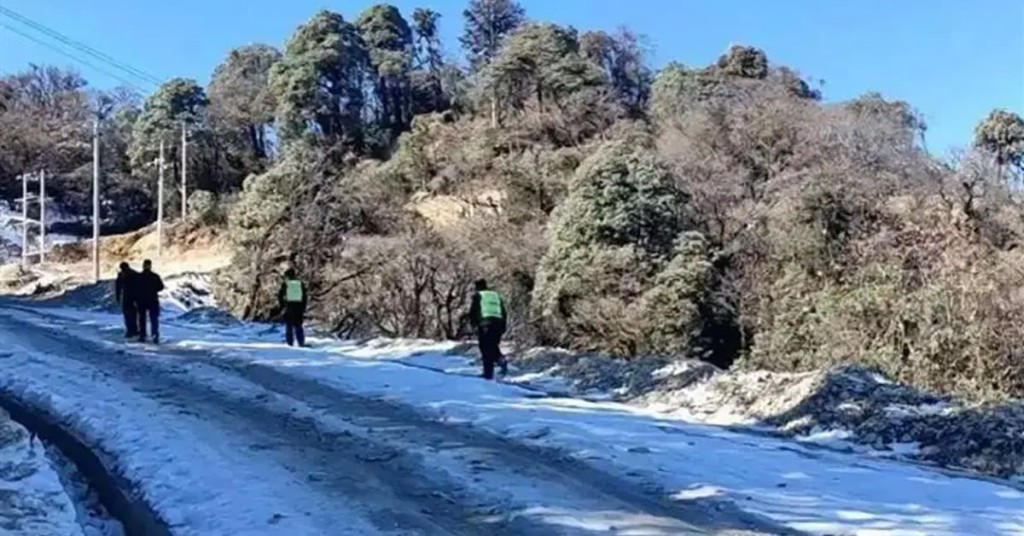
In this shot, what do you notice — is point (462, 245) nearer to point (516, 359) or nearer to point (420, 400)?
point (516, 359)

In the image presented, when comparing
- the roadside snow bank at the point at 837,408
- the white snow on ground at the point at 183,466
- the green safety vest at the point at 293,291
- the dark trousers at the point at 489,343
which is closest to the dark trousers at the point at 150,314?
the green safety vest at the point at 293,291

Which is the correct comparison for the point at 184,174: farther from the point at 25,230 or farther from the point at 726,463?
the point at 726,463

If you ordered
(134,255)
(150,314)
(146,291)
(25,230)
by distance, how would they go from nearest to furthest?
1. (146,291)
2. (150,314)
3. (25,230)
4. (134,255)

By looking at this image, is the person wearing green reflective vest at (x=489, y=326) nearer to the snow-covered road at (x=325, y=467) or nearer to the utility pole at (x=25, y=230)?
the snow-covered road at (x=325, y=467)

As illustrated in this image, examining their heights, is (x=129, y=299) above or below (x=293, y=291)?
below

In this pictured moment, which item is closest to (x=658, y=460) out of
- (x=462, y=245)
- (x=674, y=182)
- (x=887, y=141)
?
(x=674, y=182)

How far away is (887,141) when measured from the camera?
33.5m

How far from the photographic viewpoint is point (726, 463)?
958 centimetres

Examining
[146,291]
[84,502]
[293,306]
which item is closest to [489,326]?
[293,306]

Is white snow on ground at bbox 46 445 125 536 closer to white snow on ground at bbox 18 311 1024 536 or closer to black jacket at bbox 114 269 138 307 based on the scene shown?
white snow on ground at bbox 18 311 1024 536

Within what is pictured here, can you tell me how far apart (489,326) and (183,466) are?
22.5 ft

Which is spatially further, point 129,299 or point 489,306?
point 129,299

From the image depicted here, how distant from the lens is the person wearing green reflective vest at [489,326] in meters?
15.6

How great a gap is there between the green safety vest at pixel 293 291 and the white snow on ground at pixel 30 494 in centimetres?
915
